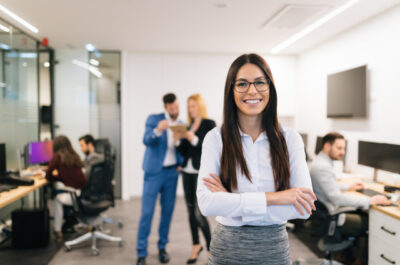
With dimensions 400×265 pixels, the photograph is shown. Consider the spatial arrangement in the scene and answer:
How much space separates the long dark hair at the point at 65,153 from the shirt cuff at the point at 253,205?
3.05 meters

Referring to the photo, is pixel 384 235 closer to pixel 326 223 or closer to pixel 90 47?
pixel 326 223

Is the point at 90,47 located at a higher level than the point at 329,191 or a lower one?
higher

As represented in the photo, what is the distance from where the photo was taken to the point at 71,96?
602 centimetres

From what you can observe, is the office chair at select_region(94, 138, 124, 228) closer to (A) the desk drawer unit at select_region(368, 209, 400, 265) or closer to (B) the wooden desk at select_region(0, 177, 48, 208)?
(B) the wooden desk at select_region(0, 177, 48, 208)

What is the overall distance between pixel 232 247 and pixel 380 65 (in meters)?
3.61

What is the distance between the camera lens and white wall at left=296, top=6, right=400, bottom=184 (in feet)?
12.1

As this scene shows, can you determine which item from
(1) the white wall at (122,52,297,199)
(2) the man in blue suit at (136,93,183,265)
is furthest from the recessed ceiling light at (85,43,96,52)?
(2) the man in blue suit at (136,93,183,265)

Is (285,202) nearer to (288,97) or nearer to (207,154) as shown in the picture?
(207,154)

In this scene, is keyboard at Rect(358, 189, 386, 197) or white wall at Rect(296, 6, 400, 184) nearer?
keyboard at Rect(358, 189, 386, 197)

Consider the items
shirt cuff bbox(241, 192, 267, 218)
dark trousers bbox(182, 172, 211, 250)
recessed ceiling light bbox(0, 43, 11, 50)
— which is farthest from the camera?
recessed ceiling light bbox(0, 43, 11, 50)

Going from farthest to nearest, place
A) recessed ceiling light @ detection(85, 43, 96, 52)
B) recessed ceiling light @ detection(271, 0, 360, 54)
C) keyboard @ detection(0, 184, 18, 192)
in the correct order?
recessed ceiling light @ detection(85, 43, 96, 52) < recessed ceiling light @ detection(271, 0, 360, 54) < keyboard @ detection(0, 184, 18, 192)

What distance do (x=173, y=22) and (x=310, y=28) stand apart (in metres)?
1.92

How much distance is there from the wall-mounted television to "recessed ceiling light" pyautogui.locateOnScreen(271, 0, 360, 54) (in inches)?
29.7

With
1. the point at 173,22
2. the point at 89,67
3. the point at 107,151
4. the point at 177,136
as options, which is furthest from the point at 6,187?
the point at 89,67
